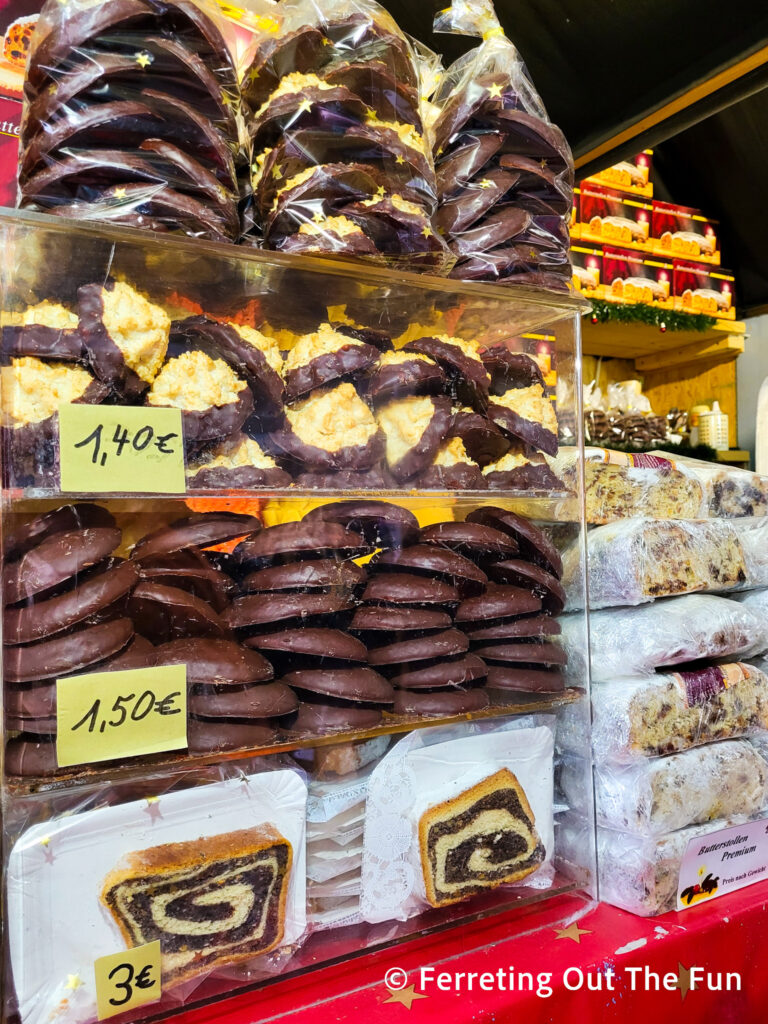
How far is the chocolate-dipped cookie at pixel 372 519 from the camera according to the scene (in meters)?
1.22

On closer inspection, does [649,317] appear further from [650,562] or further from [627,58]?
[650,562]

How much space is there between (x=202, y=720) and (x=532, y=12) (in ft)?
5.88

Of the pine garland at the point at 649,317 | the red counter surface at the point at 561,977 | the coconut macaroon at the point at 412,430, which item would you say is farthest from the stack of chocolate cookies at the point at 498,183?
the pine garland at the point at 649,317

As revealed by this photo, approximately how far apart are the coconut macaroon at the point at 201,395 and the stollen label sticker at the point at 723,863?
45.4 inches

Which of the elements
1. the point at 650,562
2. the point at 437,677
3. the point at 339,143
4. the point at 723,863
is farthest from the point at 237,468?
the point at 723,863

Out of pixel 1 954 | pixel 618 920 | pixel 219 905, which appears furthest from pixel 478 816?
pixel 1 954

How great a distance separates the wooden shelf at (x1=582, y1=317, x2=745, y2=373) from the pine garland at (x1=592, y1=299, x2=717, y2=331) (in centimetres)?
6

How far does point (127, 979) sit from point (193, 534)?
0.61 m

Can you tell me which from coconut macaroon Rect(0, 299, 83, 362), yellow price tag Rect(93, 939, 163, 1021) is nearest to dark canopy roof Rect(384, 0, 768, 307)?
coconut macaroon Rect(0, 299, 83, 362)

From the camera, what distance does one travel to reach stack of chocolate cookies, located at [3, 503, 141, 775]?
38.5 inches

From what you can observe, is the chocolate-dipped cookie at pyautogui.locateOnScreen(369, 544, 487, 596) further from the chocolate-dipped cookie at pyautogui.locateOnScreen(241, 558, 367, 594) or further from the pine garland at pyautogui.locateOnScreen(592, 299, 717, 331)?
the pine garland at pyautogui.locateOnScreen(592, 299, 717, 331)

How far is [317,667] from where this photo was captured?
3.85 ft

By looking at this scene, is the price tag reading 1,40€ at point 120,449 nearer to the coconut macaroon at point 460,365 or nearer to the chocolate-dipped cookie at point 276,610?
the chocolate-dipped cookie at point 276,610

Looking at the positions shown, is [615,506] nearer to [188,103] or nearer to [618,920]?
[618,920]
